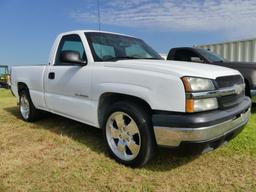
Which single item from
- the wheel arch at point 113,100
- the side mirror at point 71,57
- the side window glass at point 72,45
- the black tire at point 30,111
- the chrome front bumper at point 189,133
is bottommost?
the black tire at point 30,111

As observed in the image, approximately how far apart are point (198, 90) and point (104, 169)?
147 cm

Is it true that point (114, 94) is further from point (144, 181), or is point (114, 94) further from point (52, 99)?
point (52, 99)

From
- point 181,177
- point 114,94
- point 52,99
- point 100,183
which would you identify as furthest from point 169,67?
point 52,99

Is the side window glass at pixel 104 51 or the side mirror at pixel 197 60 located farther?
the side mirror at pixel 197 60

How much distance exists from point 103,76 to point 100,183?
135cm

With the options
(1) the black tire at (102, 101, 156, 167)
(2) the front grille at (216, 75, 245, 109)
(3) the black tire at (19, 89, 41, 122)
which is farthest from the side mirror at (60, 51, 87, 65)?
(3) the black tire at (19, 89, 41, 122)

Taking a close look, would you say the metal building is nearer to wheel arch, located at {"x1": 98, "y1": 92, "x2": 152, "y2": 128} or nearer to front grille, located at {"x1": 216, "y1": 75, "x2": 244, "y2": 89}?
front grille, located at {"x1": 216, "y1": 75, "x2": 244, "y2": 89}

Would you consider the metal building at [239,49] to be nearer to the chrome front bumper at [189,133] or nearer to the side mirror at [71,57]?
the chrome front bumper at [189,133]

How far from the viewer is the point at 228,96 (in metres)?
3.19

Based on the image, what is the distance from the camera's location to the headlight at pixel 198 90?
2799 millimetres

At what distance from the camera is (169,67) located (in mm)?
3135

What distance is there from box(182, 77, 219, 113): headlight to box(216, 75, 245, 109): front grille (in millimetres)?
134

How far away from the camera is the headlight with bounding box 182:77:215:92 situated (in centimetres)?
281

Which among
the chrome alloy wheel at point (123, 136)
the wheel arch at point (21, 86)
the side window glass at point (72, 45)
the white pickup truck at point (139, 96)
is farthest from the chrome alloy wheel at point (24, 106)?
the chrome alloy wheel at point (123, 136)
